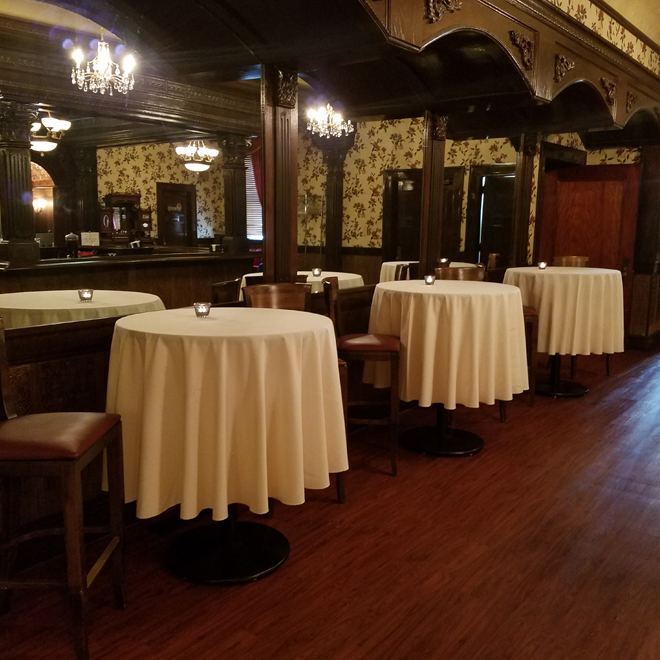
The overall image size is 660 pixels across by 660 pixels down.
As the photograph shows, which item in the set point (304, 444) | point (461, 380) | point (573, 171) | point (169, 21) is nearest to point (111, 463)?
point (304, 444)

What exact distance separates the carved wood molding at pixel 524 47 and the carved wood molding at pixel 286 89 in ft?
4.87

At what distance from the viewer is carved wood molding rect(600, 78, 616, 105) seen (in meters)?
5.20

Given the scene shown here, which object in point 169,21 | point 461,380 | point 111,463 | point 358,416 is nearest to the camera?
point 111,463

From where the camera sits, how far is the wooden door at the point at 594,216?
7066mm

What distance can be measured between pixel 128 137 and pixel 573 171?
6780mm

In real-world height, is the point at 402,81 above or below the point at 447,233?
above

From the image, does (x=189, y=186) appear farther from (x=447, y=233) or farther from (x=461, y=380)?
(x=461, y=380)

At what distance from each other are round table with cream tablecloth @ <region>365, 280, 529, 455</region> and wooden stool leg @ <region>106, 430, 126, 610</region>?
1831 millimetres

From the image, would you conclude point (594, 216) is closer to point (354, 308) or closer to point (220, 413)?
point (354, 308)

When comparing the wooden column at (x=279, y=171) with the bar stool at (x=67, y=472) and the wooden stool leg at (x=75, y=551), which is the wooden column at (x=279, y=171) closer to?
the bar stool at (x=67, y=472)

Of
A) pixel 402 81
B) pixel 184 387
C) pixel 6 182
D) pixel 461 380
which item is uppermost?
pixel 402 81

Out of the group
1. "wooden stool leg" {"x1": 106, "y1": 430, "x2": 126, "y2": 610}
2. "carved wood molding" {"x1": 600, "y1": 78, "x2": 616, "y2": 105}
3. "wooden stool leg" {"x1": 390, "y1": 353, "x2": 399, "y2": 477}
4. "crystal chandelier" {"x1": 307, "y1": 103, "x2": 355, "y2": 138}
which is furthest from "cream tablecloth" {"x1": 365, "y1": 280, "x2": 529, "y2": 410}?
"carved wood molding" {"x1": 600, "y1": 78, "x2": 616, "y2": 105}

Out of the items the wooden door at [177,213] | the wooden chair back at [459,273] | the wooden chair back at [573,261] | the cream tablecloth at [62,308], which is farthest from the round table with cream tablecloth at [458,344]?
the wooden door at [177,213]

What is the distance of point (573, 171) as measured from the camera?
7.34 m
